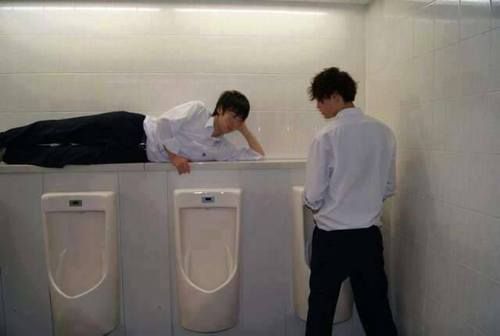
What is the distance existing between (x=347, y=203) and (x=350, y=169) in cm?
14

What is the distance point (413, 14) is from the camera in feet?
5.64

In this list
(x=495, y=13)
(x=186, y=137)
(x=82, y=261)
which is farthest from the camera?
(x=186, y=137)

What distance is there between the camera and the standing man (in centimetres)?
153

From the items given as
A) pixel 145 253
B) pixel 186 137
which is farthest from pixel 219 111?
pixel 145 253

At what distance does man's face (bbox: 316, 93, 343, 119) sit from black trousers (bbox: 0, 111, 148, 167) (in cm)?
99

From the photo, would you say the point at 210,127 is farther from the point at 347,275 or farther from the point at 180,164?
the point at 347,275

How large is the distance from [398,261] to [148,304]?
1.32m

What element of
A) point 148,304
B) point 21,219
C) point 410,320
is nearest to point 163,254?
point 148,304

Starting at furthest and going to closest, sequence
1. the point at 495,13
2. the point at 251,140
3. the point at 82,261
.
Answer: the point at 251,140, the point at 82,261, the point at 495,13

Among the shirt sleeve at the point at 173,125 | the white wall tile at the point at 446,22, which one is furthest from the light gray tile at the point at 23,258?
the white wall tile at the point at 446,22

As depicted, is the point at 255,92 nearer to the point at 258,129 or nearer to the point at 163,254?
the point at 258,129

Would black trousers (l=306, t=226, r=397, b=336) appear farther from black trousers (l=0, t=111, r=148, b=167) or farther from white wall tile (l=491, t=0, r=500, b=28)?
black trousers (l=0, t=111, r=148, b=167)

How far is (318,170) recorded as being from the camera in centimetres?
153

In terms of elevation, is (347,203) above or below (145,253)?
above
